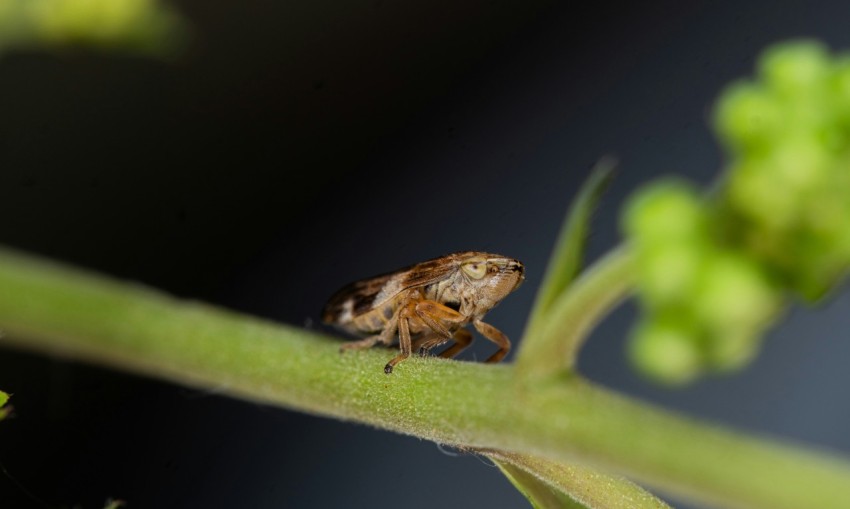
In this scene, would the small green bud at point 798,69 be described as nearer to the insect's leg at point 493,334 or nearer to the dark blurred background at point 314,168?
the insect's leg at point 493,334

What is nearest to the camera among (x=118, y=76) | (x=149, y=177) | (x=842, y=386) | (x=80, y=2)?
(x=80, y=2)

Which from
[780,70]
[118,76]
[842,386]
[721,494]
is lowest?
[721,494]

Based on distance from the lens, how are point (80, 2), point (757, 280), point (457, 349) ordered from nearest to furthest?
point (757, 280), point (80, 2), point (457, 349)

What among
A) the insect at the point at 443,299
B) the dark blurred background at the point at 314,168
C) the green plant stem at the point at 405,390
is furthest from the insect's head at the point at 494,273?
A: the green plant stem at the point at 405,390

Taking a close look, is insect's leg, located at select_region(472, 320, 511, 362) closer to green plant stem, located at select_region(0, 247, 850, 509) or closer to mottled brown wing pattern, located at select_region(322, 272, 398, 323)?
mottled brown wing pattern, located at select_region(322, 272, 398, 323)

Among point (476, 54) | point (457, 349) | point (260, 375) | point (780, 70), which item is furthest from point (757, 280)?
point (476, 54)

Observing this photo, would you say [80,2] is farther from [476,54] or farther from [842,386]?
[842,386]

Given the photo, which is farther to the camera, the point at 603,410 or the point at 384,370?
the point at 384,370
